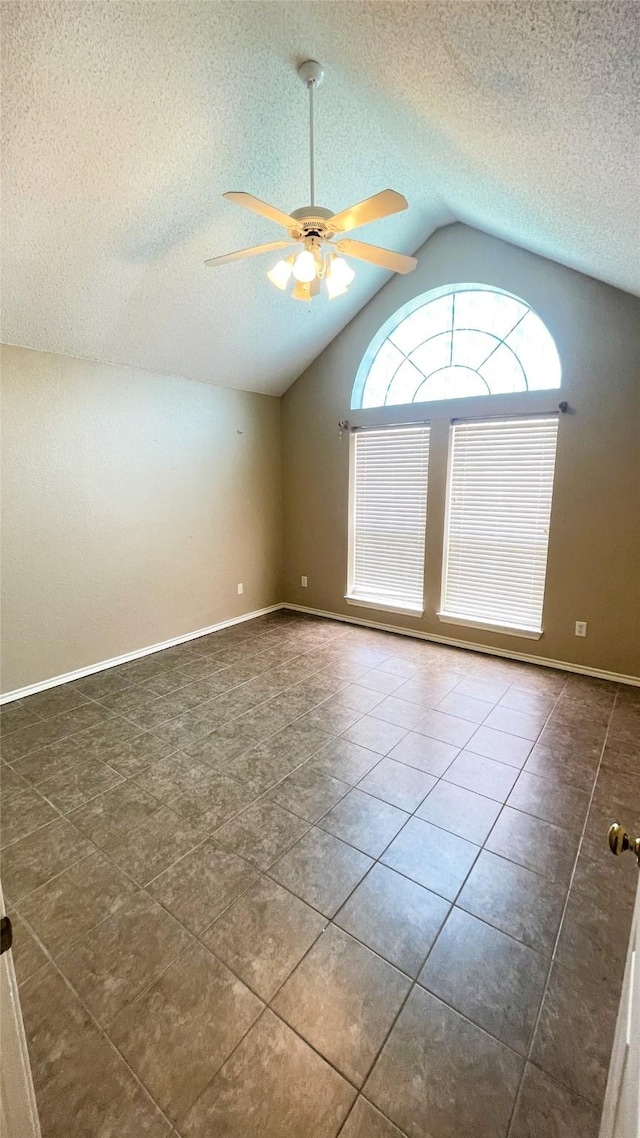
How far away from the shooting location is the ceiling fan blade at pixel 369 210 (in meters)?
1.80

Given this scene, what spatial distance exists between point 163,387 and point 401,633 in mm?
3047

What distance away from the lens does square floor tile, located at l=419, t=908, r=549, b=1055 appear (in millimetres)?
1264

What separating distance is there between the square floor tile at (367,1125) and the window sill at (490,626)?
303cm

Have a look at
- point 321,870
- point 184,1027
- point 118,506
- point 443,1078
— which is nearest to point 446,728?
point 321,870

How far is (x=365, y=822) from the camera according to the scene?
1996 mm

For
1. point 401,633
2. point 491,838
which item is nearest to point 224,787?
point 491,838

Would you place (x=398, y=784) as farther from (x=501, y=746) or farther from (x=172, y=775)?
(x=172, y=775)

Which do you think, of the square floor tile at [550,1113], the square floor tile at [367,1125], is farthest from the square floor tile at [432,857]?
the square floor tile at [367,1125]

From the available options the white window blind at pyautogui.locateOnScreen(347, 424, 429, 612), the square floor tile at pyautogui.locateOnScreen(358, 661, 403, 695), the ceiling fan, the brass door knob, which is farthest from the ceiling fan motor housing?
the square floor tile at pyautogui.locateOnScreen(358, 661, 403, 695)

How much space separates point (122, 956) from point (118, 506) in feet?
9.57

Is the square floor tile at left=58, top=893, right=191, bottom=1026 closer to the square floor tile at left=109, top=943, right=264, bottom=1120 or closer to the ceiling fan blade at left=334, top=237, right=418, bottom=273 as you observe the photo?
the square floor tile at left=109, top=943, right=264, bottom=1120

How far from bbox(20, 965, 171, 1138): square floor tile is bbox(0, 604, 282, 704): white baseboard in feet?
7.16

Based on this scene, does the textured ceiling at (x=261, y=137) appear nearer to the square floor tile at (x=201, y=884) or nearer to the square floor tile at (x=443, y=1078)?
the square floor tile at (x=443, y=1078)

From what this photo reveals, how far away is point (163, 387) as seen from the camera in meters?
3.79
